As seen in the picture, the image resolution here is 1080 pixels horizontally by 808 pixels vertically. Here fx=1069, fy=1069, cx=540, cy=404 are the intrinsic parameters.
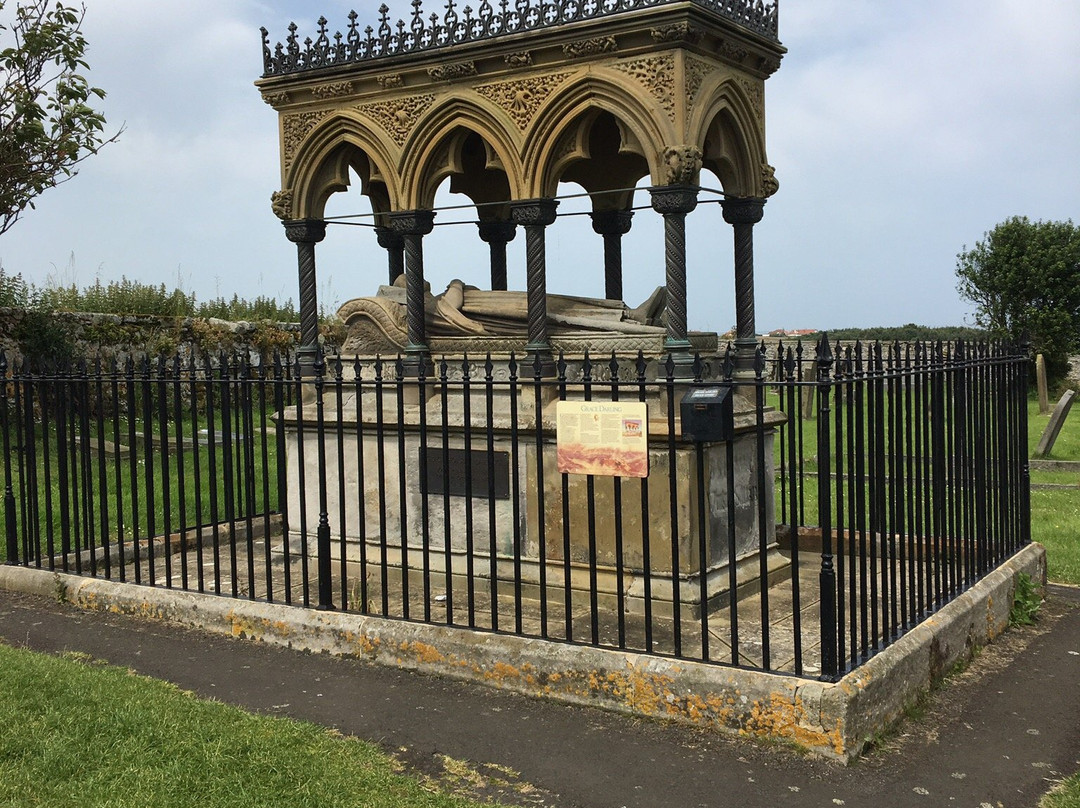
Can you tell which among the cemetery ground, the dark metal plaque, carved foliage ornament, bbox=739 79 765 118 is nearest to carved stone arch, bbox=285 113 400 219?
the dark metal plaque

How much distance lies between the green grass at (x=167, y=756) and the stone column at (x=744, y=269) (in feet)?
14.8

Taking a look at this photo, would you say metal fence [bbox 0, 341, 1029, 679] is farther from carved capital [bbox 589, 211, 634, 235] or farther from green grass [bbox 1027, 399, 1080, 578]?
carved capital [bbox 589, 211, 634, 235]

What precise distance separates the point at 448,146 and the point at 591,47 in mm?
1530

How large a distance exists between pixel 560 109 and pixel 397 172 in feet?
5.05

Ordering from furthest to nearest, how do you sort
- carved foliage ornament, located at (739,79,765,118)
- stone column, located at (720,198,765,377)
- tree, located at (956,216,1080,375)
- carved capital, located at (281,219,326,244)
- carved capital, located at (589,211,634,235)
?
tree, located at (956,216,1080,375), carved capital, located at (589,211,634,235), carved capital, located at (281,219,326,244), stone column, located at (720,198,765,377), carved foliage ornament, located at (739,79,765,118)

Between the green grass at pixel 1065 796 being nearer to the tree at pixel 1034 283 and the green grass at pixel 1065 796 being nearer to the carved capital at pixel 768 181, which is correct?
the carved capital at pixel 768 181

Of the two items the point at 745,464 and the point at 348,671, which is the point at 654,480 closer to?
the point at 745,464

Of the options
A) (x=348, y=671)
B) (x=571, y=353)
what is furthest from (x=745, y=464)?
Answer: (x=348, y=671)

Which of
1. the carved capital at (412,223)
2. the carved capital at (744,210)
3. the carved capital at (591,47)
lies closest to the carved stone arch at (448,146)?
the carved capital at (412,223)

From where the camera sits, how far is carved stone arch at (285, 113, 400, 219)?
8.66m

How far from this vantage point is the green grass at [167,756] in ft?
15.2

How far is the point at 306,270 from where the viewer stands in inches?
360

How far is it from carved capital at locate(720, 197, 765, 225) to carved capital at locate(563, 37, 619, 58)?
1651mm

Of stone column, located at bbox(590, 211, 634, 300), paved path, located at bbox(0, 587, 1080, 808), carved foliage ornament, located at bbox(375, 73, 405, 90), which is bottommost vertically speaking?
paved path, located at bbox(0, 587, 1080, 808)
